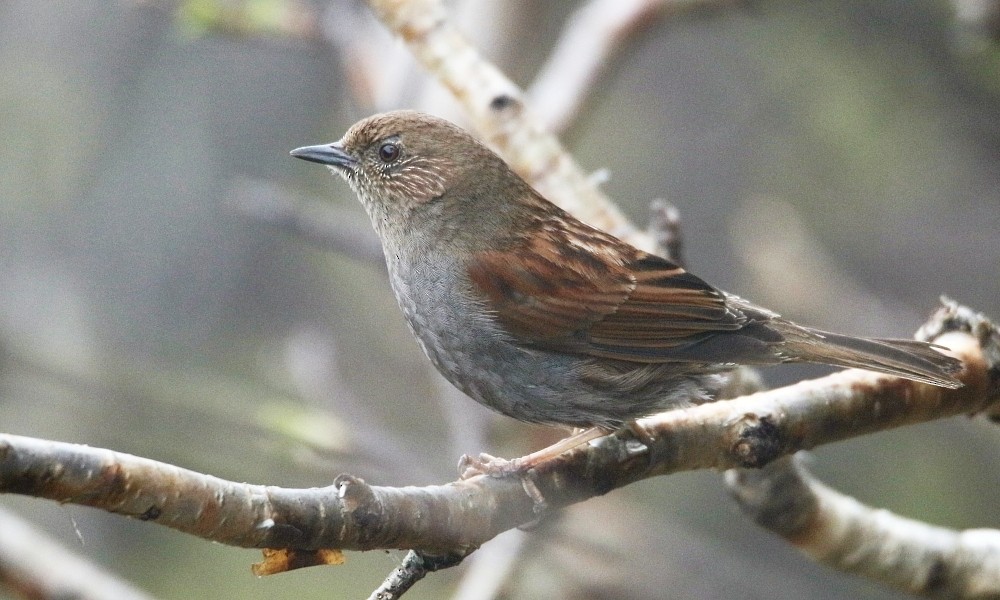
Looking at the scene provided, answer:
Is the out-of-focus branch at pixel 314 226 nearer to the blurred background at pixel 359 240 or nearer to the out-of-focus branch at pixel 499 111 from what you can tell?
the blurred background at pixel 359 240

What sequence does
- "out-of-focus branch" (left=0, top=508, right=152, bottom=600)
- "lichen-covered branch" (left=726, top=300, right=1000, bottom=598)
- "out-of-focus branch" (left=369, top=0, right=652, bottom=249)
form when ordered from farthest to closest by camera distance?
"out-of-focus branch" (left=369, top=0, right=652, bottom=249)
"out-of-focus branch" (left=0, top=508, right=152, bottom=600)
"lichen-covered branch" (left=726, top=300, right=1000, bottom=598)

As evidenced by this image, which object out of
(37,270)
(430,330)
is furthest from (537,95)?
(37,270)

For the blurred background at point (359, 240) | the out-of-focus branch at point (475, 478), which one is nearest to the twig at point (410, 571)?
the out-of-focus branch at point (475, 478)

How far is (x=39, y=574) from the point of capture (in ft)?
14.7

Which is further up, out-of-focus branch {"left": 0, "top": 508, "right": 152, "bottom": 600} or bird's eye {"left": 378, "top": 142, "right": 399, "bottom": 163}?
bird's eye {"left": 378, "top": 142, "right": 399, "bottom": 163}

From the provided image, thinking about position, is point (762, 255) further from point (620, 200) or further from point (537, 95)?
point (620, 200)

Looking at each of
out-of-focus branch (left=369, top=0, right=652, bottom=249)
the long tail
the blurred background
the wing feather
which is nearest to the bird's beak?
out-of-focus branch (left=369, top=0, right=652, bottom=249)

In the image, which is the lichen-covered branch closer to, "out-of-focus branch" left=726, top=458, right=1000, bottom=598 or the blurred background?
"out-of-focus branch" left=726, top=458, right=1000, bottom=598

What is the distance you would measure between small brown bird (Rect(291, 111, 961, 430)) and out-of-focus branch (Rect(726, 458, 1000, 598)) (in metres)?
0.43

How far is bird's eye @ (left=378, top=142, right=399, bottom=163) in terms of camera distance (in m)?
4.46

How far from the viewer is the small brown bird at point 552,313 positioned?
12.8 feet

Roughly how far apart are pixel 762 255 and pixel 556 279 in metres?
3.37

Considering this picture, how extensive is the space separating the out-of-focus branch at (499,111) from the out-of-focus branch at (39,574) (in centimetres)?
235

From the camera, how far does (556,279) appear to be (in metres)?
4.03
